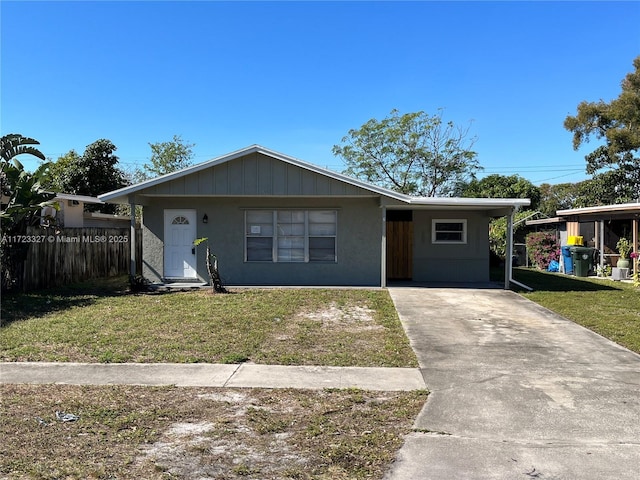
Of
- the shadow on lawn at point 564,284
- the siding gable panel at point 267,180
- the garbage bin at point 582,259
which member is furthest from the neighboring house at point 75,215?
the garbage bin at point 582,259

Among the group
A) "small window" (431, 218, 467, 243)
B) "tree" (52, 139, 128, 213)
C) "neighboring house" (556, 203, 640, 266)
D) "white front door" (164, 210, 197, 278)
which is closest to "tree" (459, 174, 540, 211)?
"neighboring house" (556, 203, 640, 266)

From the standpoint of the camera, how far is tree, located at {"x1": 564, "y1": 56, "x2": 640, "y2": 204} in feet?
93.0

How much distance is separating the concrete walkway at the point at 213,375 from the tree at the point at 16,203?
6.92 m

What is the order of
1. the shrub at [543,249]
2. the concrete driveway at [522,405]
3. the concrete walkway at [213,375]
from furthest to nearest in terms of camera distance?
the shrub at [543,249], the concrete walkway at [213,375], the concrete driveway at [522,405]

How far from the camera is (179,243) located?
14.4 metres

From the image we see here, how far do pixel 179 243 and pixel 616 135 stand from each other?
25912 mm

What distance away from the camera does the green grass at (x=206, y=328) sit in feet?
21.8

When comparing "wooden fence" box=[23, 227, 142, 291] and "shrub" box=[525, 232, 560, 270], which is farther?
"shrub" box=[525, 232, 560, 270]

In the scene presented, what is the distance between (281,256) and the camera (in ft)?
47.2

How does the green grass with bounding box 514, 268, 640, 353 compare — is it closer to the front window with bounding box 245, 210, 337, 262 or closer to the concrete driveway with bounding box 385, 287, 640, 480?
the concrete driveway with bounding box 385, 287, 640, 480

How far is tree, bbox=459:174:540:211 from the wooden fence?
26223mm

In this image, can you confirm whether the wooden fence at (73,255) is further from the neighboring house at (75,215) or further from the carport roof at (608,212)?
the carport roof at (608,212)

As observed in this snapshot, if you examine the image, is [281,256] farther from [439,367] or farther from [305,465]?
[305,465]

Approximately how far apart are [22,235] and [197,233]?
4303 mm
